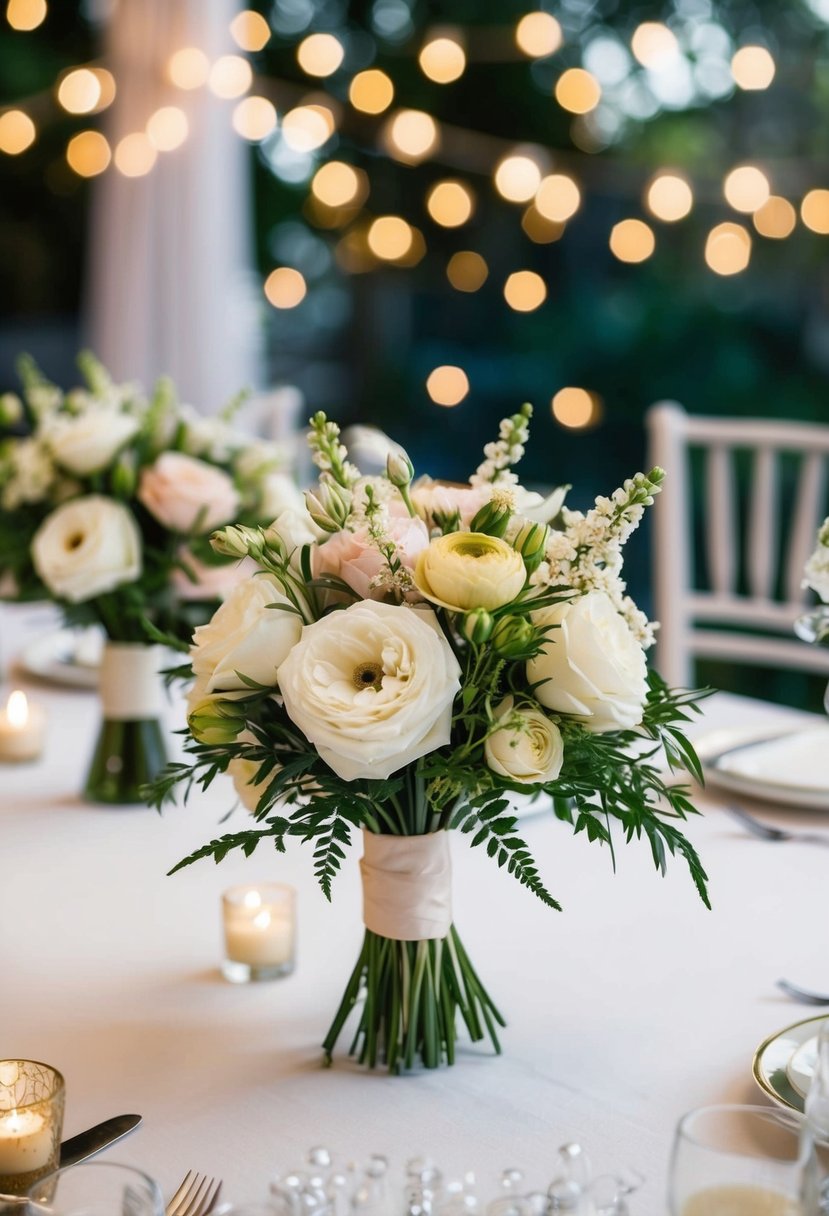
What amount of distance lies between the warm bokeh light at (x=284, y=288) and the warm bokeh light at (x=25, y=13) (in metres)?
0.91

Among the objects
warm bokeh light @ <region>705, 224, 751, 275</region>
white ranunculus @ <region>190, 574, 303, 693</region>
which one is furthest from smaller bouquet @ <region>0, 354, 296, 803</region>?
warm bokeh light @ <region>705, 224, 751, 275</region>

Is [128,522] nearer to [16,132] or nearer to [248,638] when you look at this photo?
[248,638]

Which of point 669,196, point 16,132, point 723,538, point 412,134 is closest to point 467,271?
point 412,134

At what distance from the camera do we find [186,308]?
359 cm

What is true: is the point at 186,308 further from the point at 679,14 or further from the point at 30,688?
the point at 30,688

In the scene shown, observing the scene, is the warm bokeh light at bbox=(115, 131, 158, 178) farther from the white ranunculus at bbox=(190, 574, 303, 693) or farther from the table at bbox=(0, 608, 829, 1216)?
the white ranunculus at bbox=(190, 574, 303, 693)

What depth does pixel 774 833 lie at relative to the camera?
127 centimetres

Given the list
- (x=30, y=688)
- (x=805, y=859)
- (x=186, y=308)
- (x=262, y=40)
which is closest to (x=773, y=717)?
(x=805, y=859)

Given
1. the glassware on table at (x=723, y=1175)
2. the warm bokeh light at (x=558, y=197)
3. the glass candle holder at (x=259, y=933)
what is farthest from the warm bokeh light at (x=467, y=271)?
the glassware on table at (x=723, y=1175)

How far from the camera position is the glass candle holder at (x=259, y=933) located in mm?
999

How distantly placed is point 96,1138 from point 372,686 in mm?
317

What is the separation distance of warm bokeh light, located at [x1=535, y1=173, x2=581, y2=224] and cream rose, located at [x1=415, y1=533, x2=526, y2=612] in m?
2.89

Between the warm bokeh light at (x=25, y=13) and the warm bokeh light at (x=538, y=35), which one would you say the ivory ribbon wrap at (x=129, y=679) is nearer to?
the warm bokeh light at (x=538, y=35)

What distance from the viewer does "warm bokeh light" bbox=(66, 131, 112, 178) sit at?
356 cm
